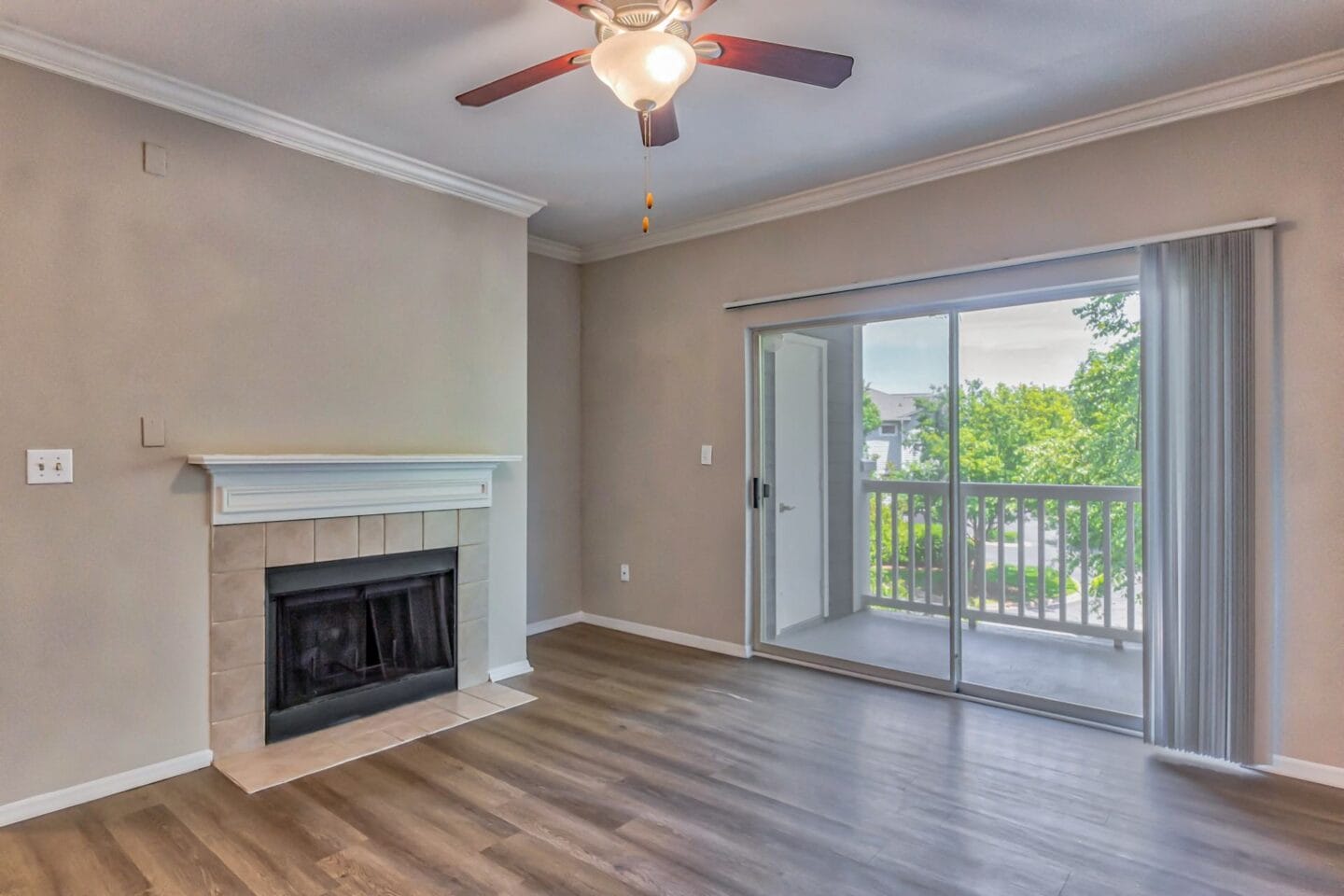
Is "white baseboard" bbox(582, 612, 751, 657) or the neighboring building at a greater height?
the neighboring building

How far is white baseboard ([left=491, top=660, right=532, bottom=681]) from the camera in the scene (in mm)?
3898

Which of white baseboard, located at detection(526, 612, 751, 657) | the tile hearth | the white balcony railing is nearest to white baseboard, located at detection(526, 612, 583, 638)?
white baseboard, located at detection(526, 612, 751, 657)

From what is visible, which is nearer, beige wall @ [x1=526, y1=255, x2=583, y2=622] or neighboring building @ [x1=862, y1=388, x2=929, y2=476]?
neighboring building @ [x1=862, y1=388, x2=929, y2=476]

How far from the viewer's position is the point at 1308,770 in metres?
2.68

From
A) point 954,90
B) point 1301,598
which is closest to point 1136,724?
point 1301,598

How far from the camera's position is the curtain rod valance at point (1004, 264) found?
110 inches

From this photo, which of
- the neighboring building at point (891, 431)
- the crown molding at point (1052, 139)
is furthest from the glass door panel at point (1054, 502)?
the crown molding at point (1052, 139)

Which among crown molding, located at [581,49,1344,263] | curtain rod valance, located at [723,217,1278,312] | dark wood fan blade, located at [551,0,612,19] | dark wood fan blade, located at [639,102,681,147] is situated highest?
crown molding, located at [581,49,1344,263]

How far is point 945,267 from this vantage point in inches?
140

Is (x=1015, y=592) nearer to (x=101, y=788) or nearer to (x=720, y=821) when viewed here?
(x=720, y=821)

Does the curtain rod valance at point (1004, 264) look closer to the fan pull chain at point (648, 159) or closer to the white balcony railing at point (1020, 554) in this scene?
the fan pull chain at point (648, 159)

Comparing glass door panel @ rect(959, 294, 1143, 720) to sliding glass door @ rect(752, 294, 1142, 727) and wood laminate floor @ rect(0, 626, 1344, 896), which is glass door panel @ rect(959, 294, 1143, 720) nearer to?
sliding glass door @ rect(752, 294, 1142, 727)

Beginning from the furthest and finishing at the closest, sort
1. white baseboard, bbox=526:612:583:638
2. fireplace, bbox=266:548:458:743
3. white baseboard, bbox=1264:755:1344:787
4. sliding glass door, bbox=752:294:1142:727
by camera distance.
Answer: white baseboard, bbox=526:612:583:638 < sliding glass door, bbox=752:294:1142:727 < fireplace, bbox=266:548:458:743 < white baseboard, bbox=1264:755:1344:787

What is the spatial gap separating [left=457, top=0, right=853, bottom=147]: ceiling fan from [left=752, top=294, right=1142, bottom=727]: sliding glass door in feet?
6.33
